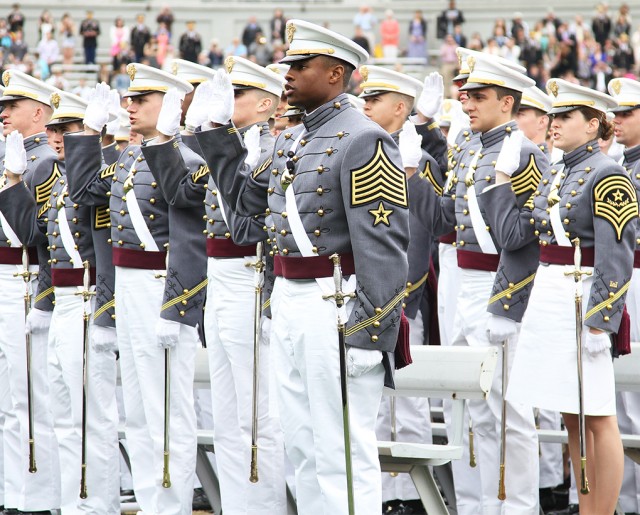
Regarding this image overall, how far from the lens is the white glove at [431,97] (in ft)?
25.8

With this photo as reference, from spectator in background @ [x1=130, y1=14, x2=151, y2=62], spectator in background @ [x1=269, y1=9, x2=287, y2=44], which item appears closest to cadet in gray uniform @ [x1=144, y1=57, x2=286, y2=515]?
spectator in background @ [x1=269, y1=9, x2=287, y2=44]

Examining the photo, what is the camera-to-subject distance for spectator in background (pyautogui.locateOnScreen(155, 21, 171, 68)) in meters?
28.2

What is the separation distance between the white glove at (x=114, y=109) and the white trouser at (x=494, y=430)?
2.16 m

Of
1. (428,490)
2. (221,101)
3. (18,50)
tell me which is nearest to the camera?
(221,101)

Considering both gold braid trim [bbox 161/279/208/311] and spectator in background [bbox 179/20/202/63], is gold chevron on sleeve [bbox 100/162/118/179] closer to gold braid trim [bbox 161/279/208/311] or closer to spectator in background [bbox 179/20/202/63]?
gold braid trim [bbox 161/279/208/311]

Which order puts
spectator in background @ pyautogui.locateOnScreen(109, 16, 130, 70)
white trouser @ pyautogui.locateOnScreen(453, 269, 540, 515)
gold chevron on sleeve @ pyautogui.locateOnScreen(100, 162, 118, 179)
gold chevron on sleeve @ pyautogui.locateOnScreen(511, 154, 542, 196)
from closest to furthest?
white trouser @ pyautogui.locateOnScreen(453, 269, 540, 515)
gold chevron on sleeve @ pyautogui.locateOnScreen(511, 154, 542, 196)
gold chevron on sleeve @ pyautogui.locateOnScreen(100, 162, 118, 179)
spectator in background @ pyautogui.locateOnScreen(109, 16, 130, 70)

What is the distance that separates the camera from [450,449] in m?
5.97

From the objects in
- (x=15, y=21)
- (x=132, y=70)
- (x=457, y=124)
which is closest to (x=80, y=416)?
(x=132, y=70)

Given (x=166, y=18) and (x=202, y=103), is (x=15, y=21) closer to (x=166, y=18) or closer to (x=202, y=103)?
(x=166, y=18)

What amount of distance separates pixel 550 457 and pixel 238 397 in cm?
227

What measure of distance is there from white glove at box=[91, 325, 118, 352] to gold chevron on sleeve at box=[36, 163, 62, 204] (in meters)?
1.01

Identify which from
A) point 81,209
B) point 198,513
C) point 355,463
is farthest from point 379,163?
point 198,513

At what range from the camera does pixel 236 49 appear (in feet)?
93.9

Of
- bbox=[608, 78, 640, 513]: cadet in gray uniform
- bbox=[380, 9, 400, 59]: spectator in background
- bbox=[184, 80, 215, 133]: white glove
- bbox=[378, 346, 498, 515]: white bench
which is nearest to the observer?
bbox=[184, 80, 215, 133]: white glove
